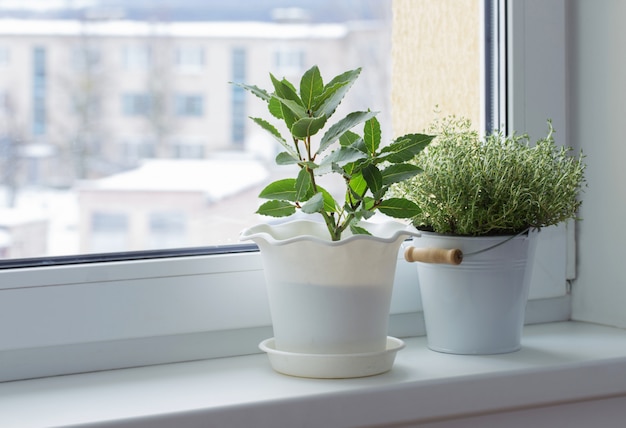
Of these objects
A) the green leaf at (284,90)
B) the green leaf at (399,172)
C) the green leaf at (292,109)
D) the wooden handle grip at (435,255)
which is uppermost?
the green leaf at (284,90)

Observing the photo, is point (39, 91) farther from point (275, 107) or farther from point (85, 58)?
point (275, 107)

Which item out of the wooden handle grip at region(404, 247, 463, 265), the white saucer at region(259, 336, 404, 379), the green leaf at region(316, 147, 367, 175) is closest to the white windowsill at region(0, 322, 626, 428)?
the white saucer at region(259, 336, 404, 379)

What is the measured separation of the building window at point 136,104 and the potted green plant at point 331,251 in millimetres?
167

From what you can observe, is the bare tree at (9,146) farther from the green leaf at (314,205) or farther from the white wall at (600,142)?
the white wall at (600,142)

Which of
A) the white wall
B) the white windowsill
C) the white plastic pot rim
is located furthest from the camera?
the white wall

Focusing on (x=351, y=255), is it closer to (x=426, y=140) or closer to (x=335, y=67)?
(x=426, y=140)

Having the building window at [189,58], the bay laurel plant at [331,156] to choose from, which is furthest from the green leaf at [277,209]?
the building window at [189,58]

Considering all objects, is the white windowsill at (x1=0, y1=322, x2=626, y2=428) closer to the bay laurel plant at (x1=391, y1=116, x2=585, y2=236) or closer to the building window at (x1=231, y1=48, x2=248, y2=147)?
the bay laurel plant at (x1=391, y1=116, x2=585, y2=236)

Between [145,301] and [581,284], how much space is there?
2.02 ft

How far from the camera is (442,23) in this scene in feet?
3.67

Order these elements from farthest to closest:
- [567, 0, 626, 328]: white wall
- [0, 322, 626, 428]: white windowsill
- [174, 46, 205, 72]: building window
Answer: [567, 0, 626, 328]: white wall, [174, 46, 205, 72]: building window, [0, 322, 626, 428]: white windowsill

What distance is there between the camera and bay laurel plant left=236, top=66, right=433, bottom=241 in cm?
79

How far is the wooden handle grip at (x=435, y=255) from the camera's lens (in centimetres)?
86

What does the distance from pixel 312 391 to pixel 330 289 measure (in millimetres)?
103
